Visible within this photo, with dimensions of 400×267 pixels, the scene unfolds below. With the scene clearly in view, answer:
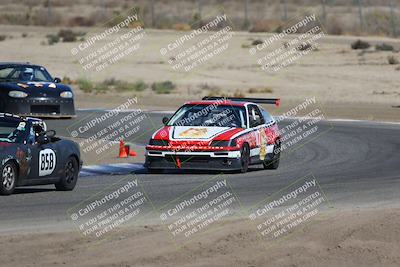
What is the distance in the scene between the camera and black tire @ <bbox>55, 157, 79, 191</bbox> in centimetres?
1848

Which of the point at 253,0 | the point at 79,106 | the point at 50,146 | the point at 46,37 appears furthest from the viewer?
the point at 253,0

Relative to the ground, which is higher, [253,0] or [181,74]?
[181,74]

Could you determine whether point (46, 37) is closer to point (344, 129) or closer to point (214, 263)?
point (344, 129)

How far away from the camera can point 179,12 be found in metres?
83.4

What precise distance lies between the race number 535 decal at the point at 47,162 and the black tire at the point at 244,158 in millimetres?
4649

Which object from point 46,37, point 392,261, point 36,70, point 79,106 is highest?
point 392,261

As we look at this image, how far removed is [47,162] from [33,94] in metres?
13.7

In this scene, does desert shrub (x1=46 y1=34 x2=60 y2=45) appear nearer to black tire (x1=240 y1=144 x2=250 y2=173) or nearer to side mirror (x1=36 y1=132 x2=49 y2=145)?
black tire (x1=240 y1=144 x2=250 y2=173)

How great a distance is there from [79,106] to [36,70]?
24.9ft

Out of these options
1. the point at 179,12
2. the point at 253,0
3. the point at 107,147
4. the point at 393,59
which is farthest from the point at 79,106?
the point at 253,0

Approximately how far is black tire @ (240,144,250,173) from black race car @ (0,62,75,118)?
10.5 meters

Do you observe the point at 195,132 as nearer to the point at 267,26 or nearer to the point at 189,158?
the point at 189,158

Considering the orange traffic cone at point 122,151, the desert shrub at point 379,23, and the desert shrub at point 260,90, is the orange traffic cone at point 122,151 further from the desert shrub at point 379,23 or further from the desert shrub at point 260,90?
the desert shrub at point 379,23

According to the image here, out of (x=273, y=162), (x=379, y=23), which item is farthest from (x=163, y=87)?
(x=379, y=23)
